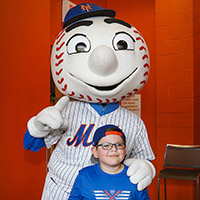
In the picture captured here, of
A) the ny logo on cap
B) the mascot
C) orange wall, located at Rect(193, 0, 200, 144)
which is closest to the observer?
the mascot

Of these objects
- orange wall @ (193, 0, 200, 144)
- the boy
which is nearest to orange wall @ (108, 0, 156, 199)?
orange wall @ (193, 0, 200, 144)

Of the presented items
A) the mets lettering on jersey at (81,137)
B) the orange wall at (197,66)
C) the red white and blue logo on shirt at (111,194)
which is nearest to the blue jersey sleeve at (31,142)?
the mets lettering on jersey at (81,137)

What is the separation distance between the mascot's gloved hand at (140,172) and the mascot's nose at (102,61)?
0.43 meters

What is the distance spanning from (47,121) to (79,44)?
41 cm

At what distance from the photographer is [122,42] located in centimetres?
157

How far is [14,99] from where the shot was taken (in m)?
2.38

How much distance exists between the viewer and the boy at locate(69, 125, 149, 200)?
136cm

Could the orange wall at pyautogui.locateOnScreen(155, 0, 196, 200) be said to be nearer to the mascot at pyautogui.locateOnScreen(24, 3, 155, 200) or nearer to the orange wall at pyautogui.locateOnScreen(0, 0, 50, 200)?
the orange wall at pyautogui.locateOnScreen(0, 0, 50, 200)

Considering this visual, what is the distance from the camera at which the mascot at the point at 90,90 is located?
149 centimetres

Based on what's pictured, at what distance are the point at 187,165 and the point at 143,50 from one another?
193 cm

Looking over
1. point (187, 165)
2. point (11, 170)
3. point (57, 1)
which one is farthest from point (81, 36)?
point (187, 165)

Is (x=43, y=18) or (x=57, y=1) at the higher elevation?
(x=57, y=1)

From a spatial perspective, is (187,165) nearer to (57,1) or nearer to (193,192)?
(193,192)

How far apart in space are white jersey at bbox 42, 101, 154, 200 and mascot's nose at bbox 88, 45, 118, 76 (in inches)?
9.5
